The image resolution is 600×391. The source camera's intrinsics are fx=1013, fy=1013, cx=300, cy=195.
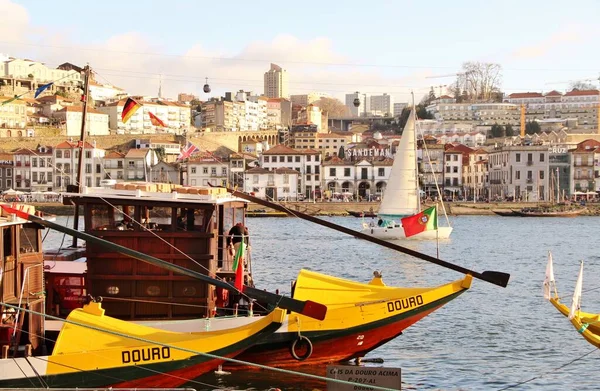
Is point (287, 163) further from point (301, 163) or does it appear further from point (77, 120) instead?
point (77, 120)

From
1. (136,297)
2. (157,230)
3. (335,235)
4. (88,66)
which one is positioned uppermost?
(88,66)

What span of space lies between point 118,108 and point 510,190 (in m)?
70.6

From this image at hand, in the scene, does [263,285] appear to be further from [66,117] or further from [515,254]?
[66,117]

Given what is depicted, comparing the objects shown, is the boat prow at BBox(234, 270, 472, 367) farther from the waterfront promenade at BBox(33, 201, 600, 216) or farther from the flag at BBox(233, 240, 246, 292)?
the waterfront promenade at BBox(33, 201, 600, 216)

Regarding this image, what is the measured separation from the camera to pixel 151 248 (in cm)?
1930

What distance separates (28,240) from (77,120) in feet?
468

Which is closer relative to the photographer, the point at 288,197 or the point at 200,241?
the point at 200,241

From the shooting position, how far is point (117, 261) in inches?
760

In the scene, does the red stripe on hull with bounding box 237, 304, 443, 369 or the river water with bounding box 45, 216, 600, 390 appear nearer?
the red stripe on hull with bounding box 237, 304, 443, 369

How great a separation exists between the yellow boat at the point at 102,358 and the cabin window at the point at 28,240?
90.9 inches

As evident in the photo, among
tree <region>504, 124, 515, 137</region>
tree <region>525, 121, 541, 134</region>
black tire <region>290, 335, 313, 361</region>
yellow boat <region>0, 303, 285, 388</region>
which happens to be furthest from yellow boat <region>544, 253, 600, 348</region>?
tree <region>525, 121, 541, 134</region>

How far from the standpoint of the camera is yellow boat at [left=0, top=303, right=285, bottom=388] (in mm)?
15703

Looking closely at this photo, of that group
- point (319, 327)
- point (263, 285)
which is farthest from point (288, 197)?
point (319, 327)

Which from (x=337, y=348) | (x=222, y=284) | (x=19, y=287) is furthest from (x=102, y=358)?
(x=337, y=348)
